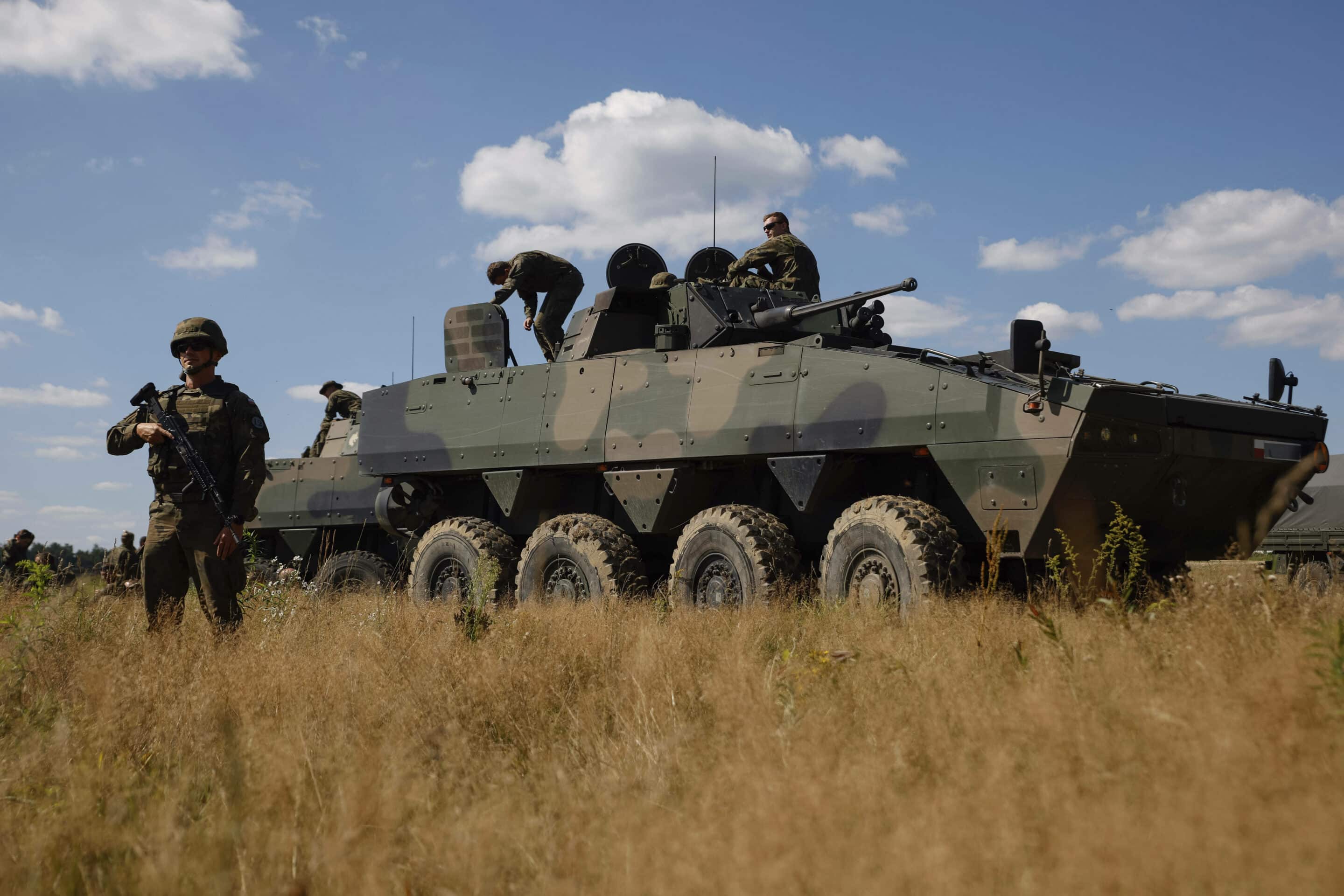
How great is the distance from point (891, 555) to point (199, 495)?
4143 millimetres

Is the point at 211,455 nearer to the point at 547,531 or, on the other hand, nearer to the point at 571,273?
the point at 547,531

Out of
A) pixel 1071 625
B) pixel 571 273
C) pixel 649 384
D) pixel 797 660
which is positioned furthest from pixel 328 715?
pixel 571 273

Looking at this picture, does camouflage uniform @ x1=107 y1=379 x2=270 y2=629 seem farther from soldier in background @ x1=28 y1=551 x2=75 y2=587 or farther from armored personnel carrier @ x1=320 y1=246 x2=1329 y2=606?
armored personnel carrier @ x1=320 y1=246 x2=1329 y2=606

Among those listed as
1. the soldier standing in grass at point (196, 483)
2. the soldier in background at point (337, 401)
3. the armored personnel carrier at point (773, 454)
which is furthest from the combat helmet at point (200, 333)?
the soldier in background at point (337, 401)

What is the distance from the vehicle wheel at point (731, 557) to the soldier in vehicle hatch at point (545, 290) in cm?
317

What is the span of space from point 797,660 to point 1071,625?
1.39 meters

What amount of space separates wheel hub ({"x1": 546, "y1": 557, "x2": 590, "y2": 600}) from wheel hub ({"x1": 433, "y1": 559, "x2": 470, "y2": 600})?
2.84ft

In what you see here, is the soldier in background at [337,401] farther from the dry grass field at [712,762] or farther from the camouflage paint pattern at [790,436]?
the dry grass field at [712,762]

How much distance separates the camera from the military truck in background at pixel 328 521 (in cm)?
1234

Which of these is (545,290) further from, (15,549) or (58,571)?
(15,549)

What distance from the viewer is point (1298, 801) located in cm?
242

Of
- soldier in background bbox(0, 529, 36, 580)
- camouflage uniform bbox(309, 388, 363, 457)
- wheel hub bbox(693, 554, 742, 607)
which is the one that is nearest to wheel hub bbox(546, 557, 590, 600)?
wheel hub bbox(693, 554, 742, 607)

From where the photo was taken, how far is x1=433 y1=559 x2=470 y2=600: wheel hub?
10.2 meters

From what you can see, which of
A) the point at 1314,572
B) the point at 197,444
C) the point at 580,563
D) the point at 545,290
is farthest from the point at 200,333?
the point at 1314,572
